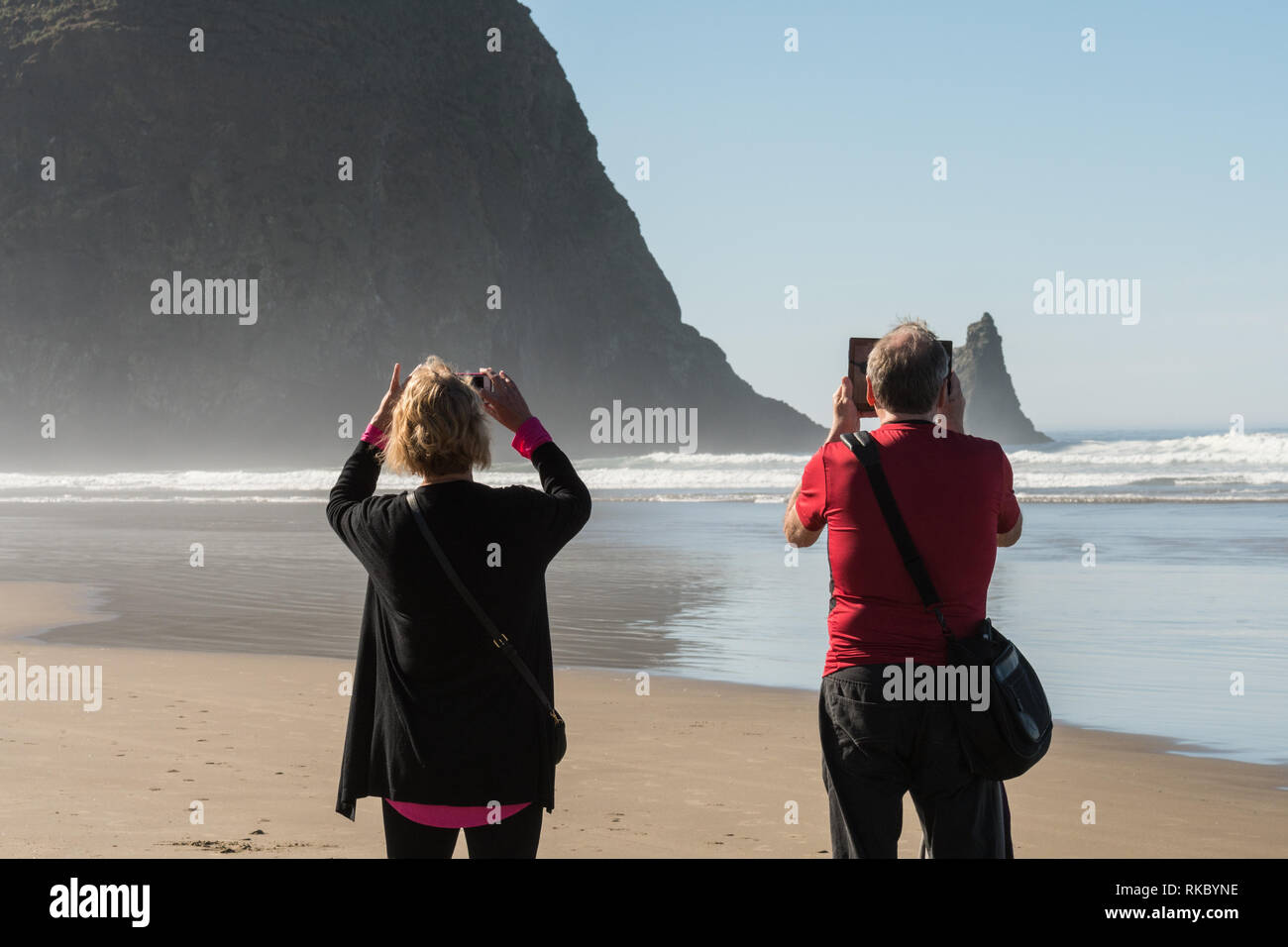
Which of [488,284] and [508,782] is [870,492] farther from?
[488,284]

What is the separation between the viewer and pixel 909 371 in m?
2.90

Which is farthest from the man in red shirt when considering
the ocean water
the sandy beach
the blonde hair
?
the ocean water

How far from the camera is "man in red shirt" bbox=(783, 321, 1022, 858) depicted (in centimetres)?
279

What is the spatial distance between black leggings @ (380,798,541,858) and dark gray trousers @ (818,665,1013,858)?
71 centimetres

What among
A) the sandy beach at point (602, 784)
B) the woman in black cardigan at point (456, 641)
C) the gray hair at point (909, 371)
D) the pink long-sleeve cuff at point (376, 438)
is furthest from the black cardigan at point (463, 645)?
the sandy beach at point (602, 784)

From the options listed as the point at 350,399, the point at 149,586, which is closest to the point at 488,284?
the point at 350,399

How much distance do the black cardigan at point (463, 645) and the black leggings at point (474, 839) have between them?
0.19ft

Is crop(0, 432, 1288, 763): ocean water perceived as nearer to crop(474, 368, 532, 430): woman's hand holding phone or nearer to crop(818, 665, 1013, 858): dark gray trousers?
crop(818, 665, 1013, 858): dark gray trousers

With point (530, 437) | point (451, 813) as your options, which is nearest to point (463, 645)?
point (451, 813)

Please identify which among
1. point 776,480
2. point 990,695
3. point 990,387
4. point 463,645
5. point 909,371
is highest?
point 990,387

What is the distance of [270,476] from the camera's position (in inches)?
1515

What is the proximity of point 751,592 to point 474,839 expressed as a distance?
9.25 metres

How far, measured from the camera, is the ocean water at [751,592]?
7844 mm

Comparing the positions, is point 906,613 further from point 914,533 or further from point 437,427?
point 437,427
